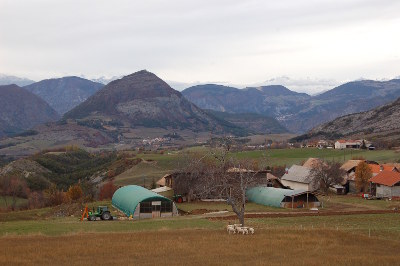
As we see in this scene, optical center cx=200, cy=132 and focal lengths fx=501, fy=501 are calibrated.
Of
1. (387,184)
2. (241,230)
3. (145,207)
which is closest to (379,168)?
(387,184)

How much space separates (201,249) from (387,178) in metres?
62.5

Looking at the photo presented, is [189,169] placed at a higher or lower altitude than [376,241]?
higher

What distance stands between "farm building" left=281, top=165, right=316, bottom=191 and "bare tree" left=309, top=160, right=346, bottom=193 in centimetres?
136

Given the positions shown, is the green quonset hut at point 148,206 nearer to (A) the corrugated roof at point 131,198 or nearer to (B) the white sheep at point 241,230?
(A) the corrugated roof at point 131,198

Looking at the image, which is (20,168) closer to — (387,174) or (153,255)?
(387,174)

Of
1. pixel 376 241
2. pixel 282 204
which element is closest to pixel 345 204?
pixel 282 204

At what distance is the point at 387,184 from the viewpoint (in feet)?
277

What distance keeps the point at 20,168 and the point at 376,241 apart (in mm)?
131759

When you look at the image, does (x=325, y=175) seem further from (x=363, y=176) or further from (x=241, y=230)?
(x=241, y=230)

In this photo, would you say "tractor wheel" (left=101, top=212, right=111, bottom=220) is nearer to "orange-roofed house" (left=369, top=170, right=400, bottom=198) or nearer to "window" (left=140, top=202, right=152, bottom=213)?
"window" (left=140, top=202, right=152, bottom=213)

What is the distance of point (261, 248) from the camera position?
33.0m

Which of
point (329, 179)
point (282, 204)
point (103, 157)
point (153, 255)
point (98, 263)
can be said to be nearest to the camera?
point (98, 263)

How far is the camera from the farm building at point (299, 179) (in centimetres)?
9684

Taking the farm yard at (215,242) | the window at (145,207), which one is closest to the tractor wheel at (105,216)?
the window at (145,207)
